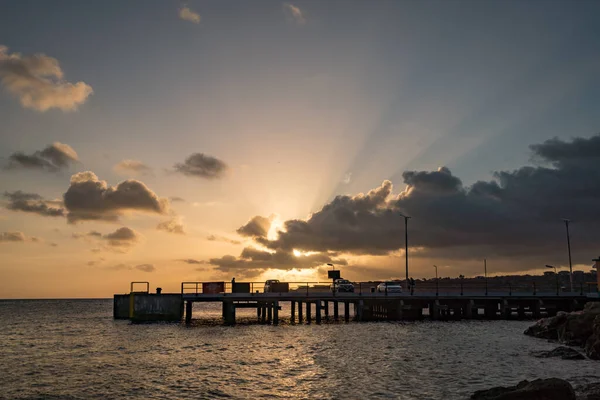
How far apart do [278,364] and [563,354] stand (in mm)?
18193

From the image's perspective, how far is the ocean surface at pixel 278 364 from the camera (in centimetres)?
2598

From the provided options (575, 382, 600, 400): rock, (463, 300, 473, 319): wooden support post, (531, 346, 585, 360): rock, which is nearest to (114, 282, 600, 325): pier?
(463, 300, 473, 319): wooden support post

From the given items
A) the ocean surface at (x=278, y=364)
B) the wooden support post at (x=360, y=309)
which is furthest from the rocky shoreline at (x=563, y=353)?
the wooden support post at (x=360, y=309)

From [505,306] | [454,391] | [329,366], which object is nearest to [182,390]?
[329,366]

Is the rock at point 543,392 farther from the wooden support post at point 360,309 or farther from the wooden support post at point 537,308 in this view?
the wooden support post at point 537,308

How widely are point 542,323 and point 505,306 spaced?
22.1 m

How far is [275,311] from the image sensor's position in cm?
6556

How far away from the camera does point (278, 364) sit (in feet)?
112

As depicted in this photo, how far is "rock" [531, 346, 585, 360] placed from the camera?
107 feet

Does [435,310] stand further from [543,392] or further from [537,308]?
[543,392]

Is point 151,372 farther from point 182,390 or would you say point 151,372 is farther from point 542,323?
point 542,323

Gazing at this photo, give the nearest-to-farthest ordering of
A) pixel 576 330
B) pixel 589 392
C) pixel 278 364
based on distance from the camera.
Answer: pixel 589 392, pixel 278 364, pixel 576 330

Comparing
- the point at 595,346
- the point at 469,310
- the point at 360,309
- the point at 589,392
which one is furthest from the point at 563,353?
the point at 360,309

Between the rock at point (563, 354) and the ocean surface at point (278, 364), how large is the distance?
101cm
